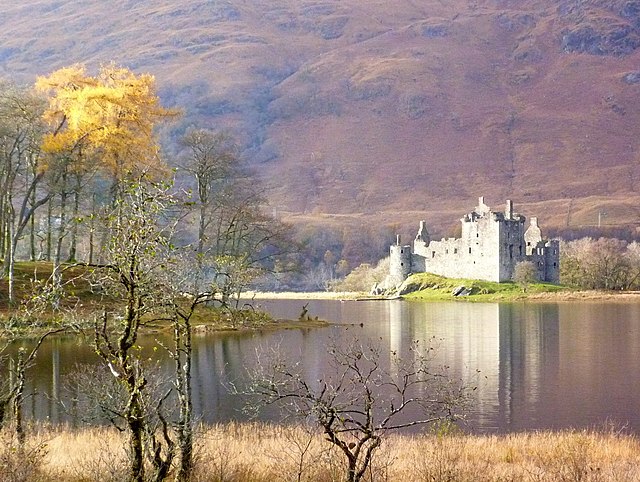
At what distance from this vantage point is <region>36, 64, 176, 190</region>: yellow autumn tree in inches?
1839

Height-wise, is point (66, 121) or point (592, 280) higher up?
point (66, 121)

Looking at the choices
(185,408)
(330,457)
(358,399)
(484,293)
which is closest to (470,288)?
(484,293)

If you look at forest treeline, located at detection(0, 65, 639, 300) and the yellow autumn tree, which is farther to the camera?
the yellow autumn tree

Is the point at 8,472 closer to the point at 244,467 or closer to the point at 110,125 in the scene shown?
the point at 244,467

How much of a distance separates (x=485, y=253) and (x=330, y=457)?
100449 millimetres

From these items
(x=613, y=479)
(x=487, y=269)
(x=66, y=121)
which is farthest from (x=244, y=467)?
(x=487, y=269)

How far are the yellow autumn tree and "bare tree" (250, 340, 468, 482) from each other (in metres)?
16.7

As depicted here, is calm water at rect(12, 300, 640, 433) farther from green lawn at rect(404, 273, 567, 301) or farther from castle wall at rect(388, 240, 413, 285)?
castle wall at rect(388, 240, 413, 285)

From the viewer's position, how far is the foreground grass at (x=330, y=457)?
18.9 m

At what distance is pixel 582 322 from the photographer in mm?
66312

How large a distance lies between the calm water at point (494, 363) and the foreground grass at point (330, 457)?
3312 mm

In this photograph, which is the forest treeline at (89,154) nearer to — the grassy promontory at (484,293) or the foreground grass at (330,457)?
the foreground grass at (330,457)

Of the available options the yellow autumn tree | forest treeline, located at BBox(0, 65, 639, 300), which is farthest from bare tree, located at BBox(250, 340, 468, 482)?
the yellow autumn tree

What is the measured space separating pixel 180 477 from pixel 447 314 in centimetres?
6249
